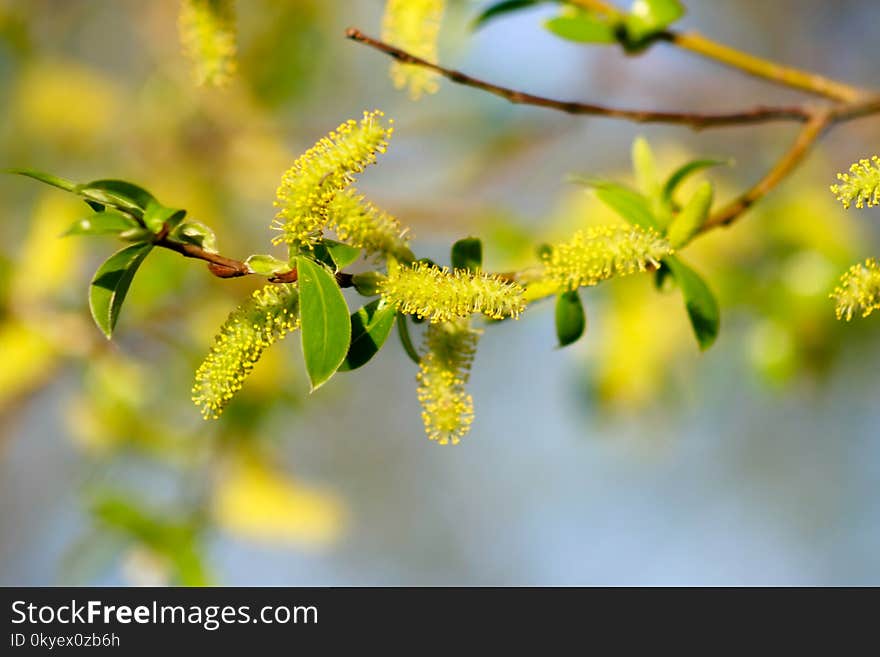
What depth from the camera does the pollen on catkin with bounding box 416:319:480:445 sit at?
0.64 m

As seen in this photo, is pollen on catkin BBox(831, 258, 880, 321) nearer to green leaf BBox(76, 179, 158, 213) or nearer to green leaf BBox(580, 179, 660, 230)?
green leaf BBox(580, 179, 660, 230)

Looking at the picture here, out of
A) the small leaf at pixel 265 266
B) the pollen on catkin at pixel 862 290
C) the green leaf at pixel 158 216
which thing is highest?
the green leaf at pixel 158 216

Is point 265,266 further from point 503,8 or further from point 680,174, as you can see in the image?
point 503,8

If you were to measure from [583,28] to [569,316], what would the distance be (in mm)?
358

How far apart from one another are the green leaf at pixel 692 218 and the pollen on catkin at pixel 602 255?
78mm

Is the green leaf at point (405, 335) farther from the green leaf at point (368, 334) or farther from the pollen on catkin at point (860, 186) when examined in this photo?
the pollen on catkin at point (860, 186)

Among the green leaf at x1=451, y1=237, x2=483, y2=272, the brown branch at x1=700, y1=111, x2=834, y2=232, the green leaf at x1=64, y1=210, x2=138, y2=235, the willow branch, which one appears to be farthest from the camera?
the willow branch

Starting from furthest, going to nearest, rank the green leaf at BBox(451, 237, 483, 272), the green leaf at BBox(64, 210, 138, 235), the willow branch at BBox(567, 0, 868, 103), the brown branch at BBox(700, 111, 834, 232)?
1. the willow branch at BBox(567, 0, 868, 103)
2. the brown branch at BBox(700, 111, 834, 232)
3. the green leaf at BBox(451, 237, 483, 272)
4. the green leaf at BBox(64, 210, 138, 235)

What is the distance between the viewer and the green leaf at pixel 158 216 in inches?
22.3

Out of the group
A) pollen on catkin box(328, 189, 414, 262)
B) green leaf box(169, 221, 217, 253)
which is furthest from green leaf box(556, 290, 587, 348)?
green leaf box(169, 221, 217, 253)

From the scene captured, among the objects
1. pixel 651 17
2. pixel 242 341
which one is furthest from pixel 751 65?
pixel 242 341

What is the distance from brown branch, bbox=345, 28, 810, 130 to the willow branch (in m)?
0.03

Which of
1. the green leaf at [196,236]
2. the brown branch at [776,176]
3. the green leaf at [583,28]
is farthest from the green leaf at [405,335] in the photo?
the green leaf at [583,28]

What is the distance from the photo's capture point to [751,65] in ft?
2.95
